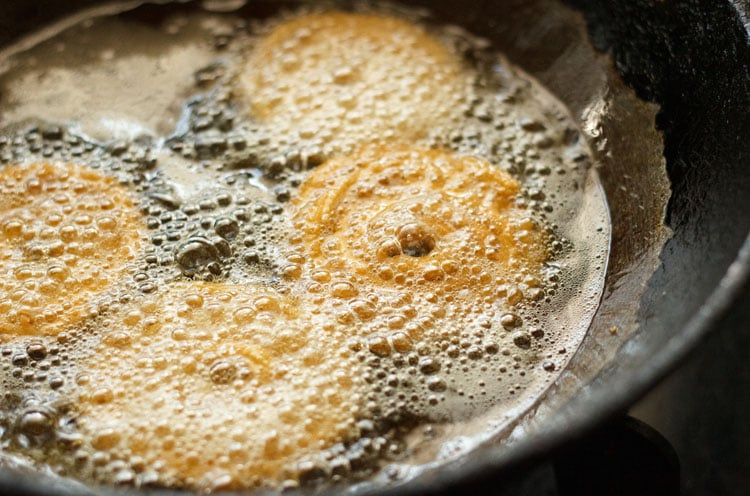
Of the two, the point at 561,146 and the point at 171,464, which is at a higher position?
the point at 561,146

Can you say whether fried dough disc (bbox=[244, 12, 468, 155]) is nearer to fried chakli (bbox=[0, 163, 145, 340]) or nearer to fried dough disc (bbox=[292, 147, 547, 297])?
fried dough disc (bbox=[292, 147, 547, 297])

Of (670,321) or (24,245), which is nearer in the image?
(670,321)

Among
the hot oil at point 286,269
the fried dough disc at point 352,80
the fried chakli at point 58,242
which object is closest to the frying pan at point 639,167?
the hot oil at point 286,269

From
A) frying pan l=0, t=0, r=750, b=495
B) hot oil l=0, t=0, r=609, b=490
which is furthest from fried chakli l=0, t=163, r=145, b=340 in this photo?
frying pan l=0, t=0, r=750, b=495

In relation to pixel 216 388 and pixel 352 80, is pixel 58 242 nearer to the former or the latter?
pixel 216 388

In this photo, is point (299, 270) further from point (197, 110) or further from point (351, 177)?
point (197, 110)

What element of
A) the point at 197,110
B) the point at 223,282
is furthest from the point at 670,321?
the point at 197,110
